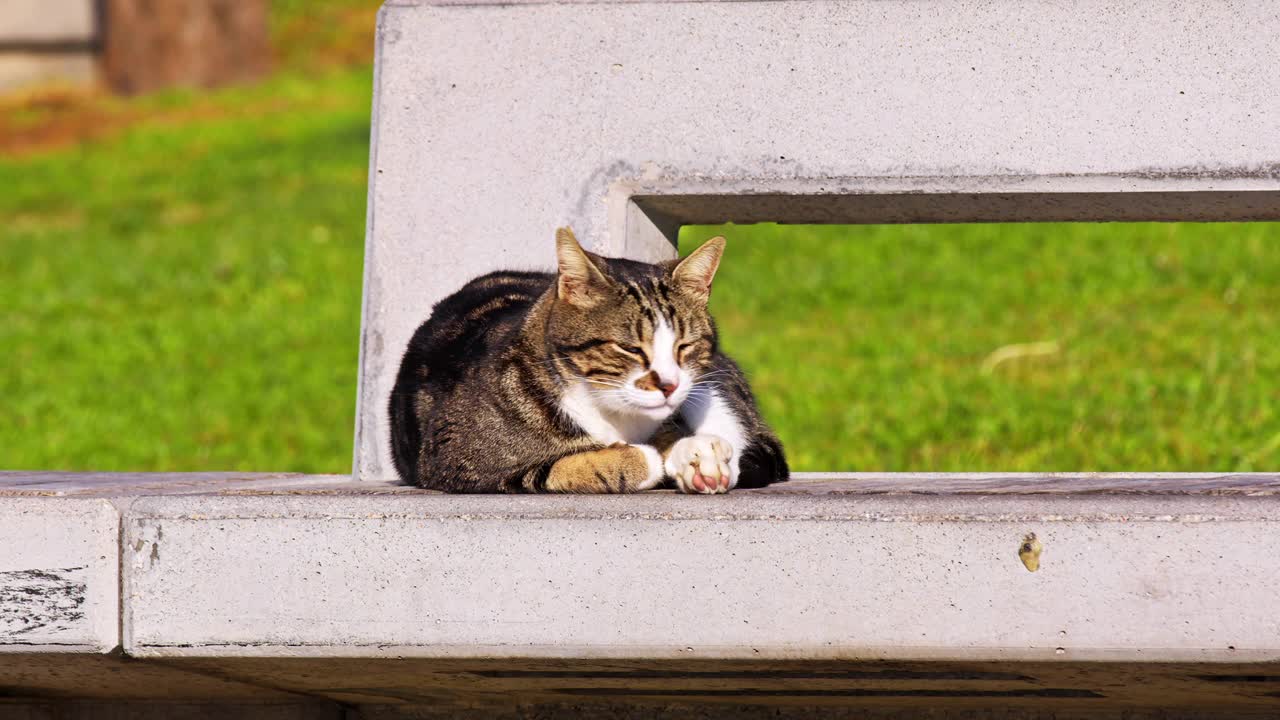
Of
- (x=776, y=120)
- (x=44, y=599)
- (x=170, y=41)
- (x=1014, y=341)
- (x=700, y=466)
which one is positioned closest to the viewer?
(x=44, y=599)

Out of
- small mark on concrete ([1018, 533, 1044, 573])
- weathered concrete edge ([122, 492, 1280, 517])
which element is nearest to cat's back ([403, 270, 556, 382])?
weathered concrete edge ([122, 492, 1280, 517])

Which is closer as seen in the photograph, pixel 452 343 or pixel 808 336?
pixel 452 343

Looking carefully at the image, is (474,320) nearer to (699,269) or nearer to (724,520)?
(699,269)

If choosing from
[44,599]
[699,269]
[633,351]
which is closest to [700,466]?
[633,351]

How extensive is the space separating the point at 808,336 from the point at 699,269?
542 cm

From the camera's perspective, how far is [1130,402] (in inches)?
294

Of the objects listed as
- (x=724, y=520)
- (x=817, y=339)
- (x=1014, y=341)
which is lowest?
(x=724, y=520)

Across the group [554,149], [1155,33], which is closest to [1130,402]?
[1155,33]

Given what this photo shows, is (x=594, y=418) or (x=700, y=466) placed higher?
(x=594, y=418)

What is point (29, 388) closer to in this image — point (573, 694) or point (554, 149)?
point (554, 149)

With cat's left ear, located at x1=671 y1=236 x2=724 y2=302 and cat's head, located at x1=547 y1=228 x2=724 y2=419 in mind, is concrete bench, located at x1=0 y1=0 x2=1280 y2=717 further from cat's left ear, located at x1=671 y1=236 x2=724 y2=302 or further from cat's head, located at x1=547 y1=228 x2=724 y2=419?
cat's left ear, located at x1=671 y1=236 x2=724 y2=302

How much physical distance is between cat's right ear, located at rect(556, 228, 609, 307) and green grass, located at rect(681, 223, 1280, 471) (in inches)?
139

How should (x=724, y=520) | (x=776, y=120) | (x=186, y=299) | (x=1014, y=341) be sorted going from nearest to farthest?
1. (x=724, y=520)
2. (x=776, y=120)
3. (x=1014, y=341)
4. (x=186, y=299)

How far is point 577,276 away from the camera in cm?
376
